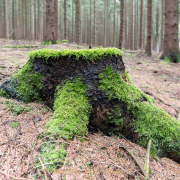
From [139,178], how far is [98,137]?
2.36 feet

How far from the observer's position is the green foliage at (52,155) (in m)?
1.30

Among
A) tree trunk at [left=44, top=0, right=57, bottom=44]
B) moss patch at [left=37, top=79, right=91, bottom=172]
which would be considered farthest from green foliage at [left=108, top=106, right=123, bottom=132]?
tree trunk at [left=44, top=0, right=57, bottom=44]

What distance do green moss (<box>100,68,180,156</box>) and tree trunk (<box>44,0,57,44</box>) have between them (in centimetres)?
872

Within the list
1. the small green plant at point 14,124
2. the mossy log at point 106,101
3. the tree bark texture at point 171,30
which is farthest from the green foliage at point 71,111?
the tree bark texture at point 171,30

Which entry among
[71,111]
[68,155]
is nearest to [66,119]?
[71,111]

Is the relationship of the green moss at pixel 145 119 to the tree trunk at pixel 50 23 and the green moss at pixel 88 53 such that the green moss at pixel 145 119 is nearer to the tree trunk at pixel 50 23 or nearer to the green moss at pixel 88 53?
the green moss at pixel 88 53

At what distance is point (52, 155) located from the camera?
1372 millimetres

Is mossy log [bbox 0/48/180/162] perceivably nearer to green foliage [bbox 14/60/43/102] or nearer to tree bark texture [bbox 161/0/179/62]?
green foliage [bbox 14/60/43/102]

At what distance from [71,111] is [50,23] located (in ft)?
30.6

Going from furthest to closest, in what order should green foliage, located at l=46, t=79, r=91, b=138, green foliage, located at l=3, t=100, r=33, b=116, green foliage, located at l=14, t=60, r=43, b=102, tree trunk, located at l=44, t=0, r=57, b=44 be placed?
1. tree trunk, located at l=44, t=0, r=57, b=44
2. green foliage, located at l=14, t=60, r=43, b=102
3. green foliage, located at l=3, t=100, r=33, b=116
4. green foliage, located at l=46, t=79, r=91, b=138

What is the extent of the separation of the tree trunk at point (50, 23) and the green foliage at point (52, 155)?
942cm

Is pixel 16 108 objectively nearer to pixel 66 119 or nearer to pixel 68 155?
pixel 66 119

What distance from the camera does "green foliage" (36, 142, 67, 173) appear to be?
130 centimetres

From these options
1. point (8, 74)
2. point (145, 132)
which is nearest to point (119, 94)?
point (145, 132)
